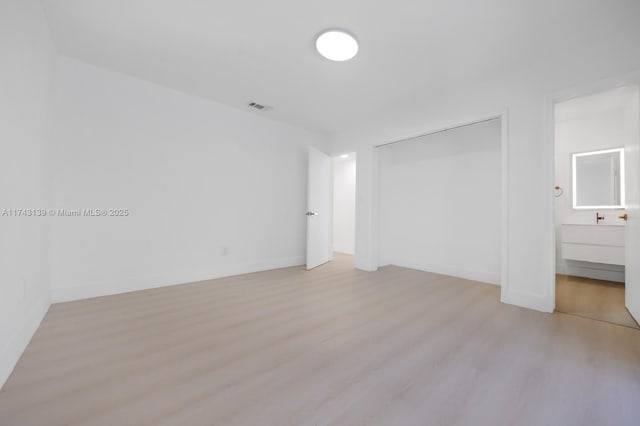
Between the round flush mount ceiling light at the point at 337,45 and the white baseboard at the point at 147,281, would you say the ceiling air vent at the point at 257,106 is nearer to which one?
the round flush mount ceiling light at the point at 337,45

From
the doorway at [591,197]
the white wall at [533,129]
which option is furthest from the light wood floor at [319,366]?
the doorway at [591,197]

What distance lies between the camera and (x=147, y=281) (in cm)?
314

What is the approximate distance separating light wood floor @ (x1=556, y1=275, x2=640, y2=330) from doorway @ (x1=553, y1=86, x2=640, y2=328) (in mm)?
12

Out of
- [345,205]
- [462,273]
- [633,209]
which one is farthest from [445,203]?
[345,205]

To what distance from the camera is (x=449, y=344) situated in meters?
1.89

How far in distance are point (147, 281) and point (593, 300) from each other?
17.5 ft

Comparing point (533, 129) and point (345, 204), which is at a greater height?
point (533, 129)

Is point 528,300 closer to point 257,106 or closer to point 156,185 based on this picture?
point 257,106

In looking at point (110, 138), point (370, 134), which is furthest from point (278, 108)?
point (110, 138)

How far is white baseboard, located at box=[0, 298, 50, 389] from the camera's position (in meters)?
1.41

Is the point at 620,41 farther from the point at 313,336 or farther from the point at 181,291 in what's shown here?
the point at 181,291

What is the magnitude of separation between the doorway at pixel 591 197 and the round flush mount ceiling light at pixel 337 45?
11.1 feet

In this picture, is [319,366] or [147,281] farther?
[147,281]

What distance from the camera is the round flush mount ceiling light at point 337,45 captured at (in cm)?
224
